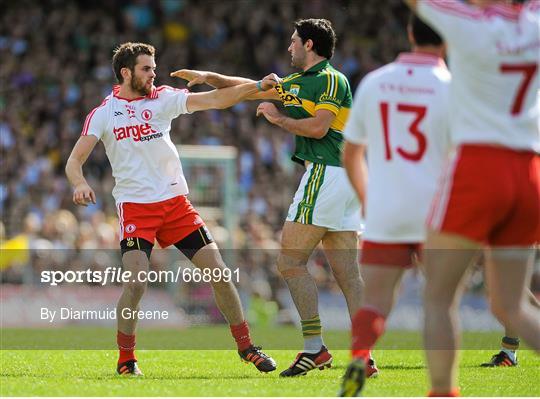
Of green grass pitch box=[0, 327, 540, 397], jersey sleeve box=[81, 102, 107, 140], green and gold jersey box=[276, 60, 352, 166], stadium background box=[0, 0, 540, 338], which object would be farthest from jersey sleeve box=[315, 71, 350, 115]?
stadium background box=[0, 0, 540, 338]

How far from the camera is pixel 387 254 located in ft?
21.7

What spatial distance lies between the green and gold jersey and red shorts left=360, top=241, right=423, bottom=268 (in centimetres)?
267

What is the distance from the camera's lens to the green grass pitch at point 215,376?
7801 mm

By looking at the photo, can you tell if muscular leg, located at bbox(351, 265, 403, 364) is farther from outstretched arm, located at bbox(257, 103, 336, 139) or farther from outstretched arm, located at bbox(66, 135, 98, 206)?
outstretched arm, located at bbox(66, 135, 98, 206)

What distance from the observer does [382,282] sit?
6641 mm

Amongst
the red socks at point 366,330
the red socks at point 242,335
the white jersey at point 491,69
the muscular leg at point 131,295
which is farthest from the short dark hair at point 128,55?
the white jersey at point 491,69

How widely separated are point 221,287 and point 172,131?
575 inches

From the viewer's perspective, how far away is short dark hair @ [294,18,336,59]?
9.40m

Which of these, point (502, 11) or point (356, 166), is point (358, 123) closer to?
point (356, 166)

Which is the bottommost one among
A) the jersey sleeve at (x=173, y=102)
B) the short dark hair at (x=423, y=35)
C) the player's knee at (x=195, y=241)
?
the player's knee at (x=195, y=241)

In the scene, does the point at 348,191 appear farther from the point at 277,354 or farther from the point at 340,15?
the point at 340,15

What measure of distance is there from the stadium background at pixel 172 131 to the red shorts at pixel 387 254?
11748mm

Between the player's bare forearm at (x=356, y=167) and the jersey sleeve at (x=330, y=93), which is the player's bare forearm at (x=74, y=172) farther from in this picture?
the player's bare forearm at (x=356, y=167)

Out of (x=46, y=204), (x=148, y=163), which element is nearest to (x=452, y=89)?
(x=148, y=163)
